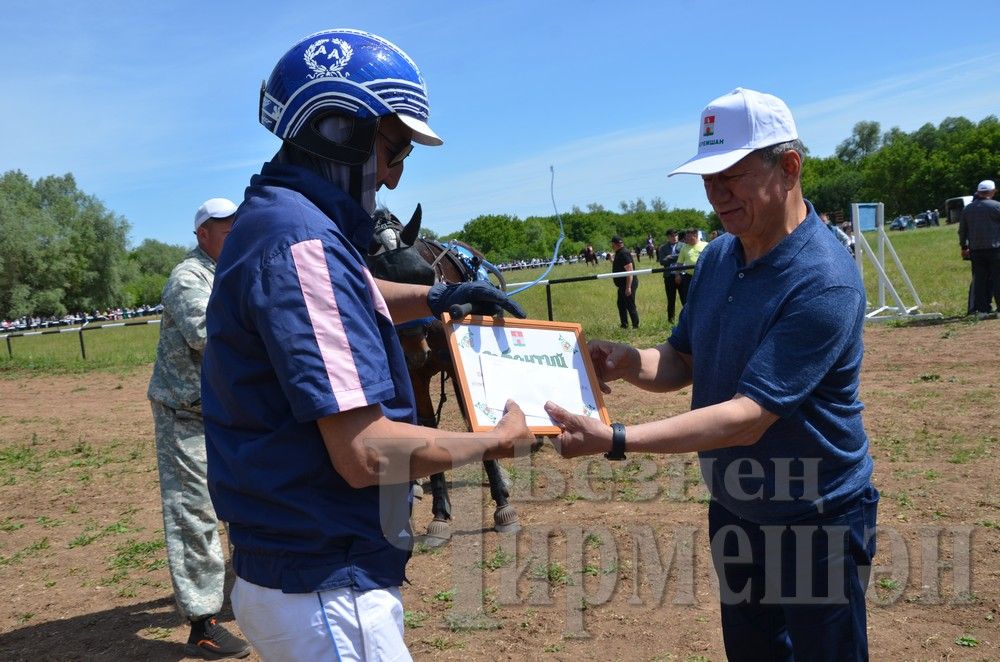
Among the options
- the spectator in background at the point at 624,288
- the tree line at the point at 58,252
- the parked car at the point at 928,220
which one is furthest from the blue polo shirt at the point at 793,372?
the parked car at the point at 928,220

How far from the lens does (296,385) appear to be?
1.54 metres

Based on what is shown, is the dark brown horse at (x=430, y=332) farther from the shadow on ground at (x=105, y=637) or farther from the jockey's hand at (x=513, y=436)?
the jockey's hand at (x=513, y=436)

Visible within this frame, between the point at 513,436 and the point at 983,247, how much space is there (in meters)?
12.8

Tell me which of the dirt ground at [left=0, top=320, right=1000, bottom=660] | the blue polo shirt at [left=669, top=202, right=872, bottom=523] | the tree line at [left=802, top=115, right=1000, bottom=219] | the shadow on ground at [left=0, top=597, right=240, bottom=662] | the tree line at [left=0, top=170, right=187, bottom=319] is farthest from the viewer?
the tree line at [left=802, top=115, right=1000, bottom=219]

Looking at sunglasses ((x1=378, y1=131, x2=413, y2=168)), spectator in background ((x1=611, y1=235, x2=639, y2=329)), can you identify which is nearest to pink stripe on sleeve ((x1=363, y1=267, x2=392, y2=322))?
sunglasses ((x1=378, y1=131, x2=413, y2=168))

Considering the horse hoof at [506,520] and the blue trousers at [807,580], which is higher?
the blue trousers at [807,580]

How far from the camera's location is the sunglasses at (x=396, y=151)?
1961 mm

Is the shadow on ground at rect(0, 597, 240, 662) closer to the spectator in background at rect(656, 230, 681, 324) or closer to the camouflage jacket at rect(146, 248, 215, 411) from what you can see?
the camouflage jacket at rect(146, 248, 215, 411)

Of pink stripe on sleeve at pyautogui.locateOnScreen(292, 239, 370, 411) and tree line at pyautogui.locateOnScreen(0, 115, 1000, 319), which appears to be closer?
pink stripe on sleeve at pyautogui.locateOnScreen(292, 239, 370, 411)

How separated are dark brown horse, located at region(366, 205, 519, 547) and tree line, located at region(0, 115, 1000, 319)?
1.13m

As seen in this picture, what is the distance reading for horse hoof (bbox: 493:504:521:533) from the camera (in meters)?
5.58

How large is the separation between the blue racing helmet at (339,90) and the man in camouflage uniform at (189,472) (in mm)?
2692

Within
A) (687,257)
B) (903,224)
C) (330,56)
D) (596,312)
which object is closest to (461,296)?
(330,56)

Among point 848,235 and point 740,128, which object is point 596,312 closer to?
point 848,235
